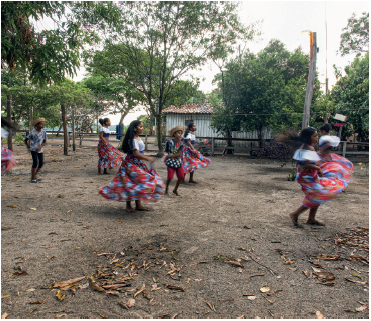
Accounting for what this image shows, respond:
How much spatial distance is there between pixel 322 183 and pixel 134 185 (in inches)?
116

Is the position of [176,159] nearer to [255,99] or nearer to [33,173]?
[33,173]

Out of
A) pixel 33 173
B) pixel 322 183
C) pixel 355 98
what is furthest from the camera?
pixel 355 98

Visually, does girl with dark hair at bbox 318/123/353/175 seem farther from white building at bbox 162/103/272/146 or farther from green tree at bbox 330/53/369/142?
white building at bbox 162/103/272/146

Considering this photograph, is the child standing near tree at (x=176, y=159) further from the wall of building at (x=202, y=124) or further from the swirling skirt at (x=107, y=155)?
the wall of building at (x=202, y=124)

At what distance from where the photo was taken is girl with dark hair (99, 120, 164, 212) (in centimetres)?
466

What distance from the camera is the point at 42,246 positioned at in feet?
11.5

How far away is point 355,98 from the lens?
1748cm

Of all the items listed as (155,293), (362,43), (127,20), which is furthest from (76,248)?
(362,43)

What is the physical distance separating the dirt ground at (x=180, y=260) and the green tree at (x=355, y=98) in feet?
44.7

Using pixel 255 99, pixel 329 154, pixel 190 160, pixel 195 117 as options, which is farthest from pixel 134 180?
pixel 195 117

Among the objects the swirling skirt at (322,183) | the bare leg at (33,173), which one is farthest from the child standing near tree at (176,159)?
the bare leg at (33,173)

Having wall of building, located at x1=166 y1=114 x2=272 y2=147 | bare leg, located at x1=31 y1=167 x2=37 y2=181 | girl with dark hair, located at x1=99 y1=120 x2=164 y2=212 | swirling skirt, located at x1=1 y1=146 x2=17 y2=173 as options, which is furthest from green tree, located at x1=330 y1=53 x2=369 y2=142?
swirling skirt, located at x1=1 y1=146 x2=17 y2=173

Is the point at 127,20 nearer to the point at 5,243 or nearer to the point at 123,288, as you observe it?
the point at 5,243

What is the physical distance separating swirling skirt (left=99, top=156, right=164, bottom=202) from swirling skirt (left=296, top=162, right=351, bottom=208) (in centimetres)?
227
